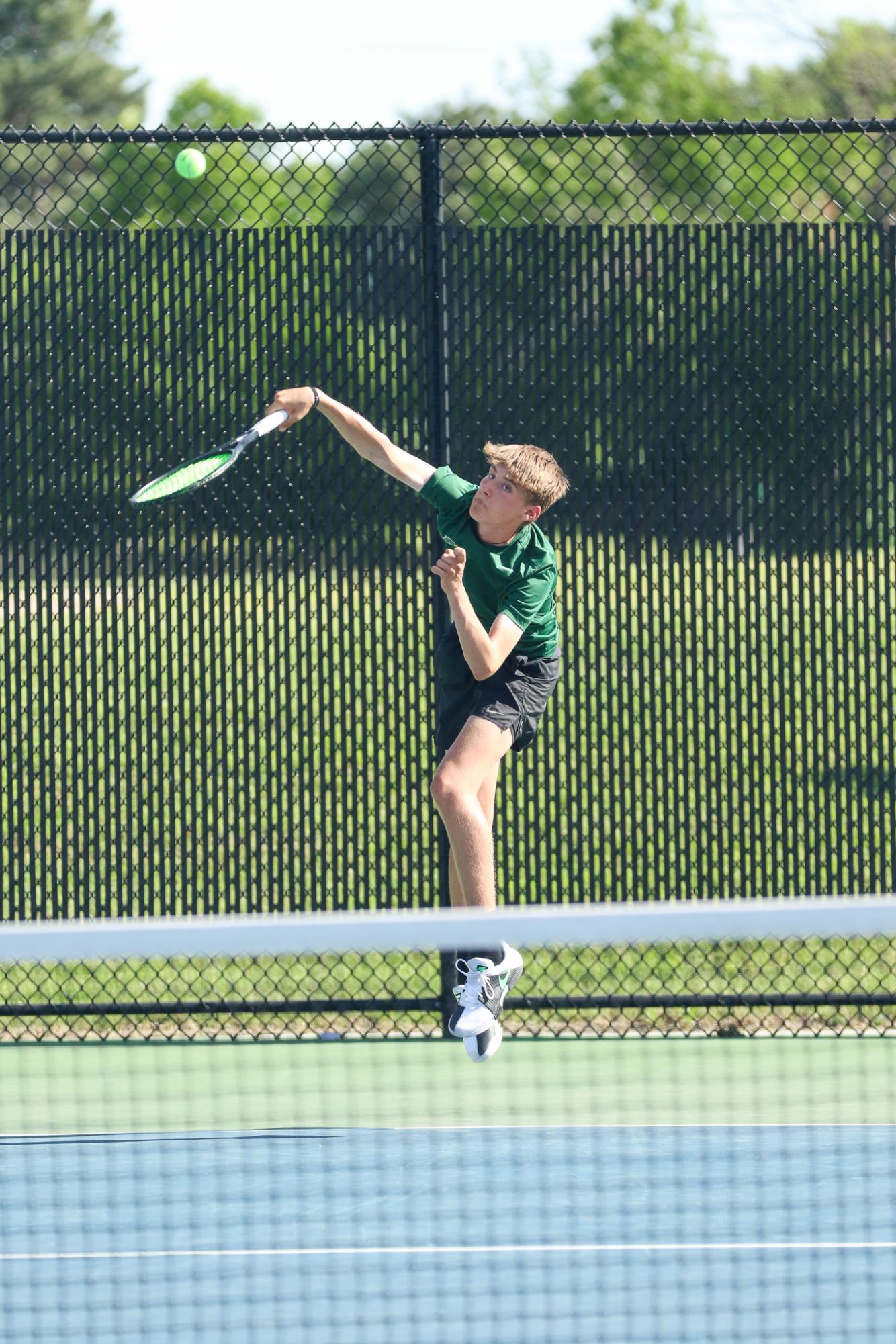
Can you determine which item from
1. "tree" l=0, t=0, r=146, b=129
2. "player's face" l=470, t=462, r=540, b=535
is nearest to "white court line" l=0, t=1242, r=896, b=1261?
"player's face" l=470, t=462, r=540, b=535

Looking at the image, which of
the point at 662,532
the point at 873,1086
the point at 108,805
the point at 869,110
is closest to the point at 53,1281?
the point at 108,805

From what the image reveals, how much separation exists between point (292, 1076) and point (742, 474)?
241 centimetres

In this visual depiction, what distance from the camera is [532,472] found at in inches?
212

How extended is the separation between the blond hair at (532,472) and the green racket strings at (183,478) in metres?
0.79

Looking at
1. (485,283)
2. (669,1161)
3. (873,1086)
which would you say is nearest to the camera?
(669,1161)

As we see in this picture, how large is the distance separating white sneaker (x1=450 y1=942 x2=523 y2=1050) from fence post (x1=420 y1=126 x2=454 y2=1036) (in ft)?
2.21

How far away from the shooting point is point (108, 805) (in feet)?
20.1

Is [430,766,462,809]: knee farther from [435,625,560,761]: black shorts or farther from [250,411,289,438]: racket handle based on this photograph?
[250,411,289,438]: racket handle

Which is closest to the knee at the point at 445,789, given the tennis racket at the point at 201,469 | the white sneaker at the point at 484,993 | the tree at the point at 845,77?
the white sneaker at the point at 484,993

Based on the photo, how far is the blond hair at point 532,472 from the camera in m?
5.38

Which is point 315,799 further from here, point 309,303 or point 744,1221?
point 744,1221

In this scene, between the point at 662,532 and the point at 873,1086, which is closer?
the point at 873,1086

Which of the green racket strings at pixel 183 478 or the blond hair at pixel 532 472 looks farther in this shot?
the blond hair at pixel 532 472

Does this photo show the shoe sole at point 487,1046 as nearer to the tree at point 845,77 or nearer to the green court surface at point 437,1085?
the green court surface at point 437,1085
